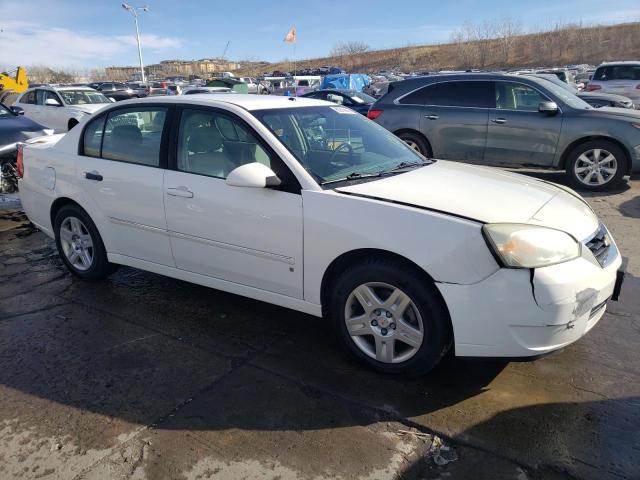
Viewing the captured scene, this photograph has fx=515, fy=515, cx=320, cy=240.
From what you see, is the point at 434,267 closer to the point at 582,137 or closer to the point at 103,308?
the point at 103,308

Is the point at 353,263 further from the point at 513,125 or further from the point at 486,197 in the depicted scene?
the point at 513,125

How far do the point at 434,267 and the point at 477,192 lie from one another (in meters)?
0.73

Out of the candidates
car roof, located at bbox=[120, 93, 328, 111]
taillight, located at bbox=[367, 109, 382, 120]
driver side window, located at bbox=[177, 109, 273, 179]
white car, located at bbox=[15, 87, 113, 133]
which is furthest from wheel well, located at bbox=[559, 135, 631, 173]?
white car, located at bbox=[15, 87, 113, 133]

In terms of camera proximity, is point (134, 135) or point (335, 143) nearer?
point (335, 143)

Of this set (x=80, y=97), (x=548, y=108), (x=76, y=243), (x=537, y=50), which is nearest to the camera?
(x=76, y=243)

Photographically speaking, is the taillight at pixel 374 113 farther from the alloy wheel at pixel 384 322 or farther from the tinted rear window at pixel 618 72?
the tinted rear window at pixel 618 72

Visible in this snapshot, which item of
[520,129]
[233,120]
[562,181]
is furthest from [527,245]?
[562,181]

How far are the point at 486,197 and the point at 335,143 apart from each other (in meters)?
1.20

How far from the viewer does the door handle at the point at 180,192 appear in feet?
11.8

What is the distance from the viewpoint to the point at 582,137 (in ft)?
25.0

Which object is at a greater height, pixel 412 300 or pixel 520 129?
pixel 520 129

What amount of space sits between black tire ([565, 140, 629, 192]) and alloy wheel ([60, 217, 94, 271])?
6.75 metres

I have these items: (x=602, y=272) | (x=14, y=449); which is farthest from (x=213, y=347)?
(x=602, y=272)

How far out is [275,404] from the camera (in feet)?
9.35
